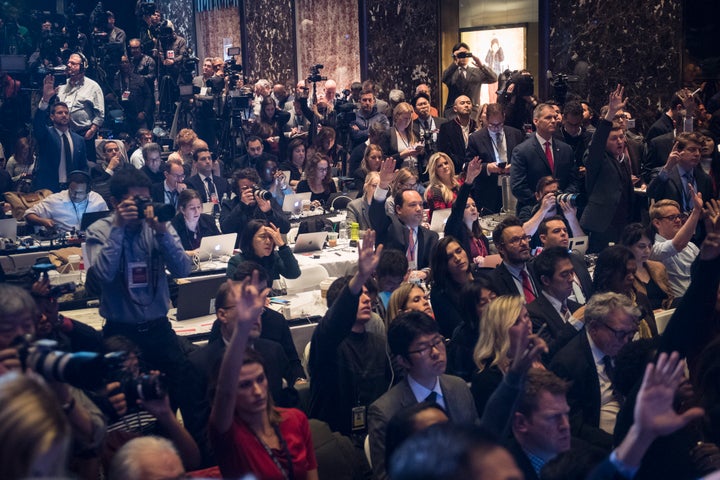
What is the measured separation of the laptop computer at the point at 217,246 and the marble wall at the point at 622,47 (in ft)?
18.2

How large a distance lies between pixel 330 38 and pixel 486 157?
25.3ft

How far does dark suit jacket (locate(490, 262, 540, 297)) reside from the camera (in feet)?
18.1

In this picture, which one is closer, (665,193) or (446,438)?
(446,438)

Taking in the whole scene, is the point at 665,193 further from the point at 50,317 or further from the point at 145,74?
the point at 145,74

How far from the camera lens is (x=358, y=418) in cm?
428

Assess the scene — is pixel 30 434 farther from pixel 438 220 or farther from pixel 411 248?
pixel 438 220

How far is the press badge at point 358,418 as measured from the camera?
4.29 meters

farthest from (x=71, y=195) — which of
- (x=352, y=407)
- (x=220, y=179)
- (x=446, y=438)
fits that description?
(x=446, y=438)

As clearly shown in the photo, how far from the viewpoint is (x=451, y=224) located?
6535 mm

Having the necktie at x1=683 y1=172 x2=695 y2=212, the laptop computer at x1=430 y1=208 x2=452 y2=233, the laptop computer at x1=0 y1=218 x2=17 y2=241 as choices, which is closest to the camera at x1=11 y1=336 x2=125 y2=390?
the laptop computer at x1=430 y1=208 x2=452 y2=233

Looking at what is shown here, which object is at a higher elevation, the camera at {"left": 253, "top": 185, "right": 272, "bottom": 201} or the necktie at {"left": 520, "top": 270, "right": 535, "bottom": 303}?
the camera at {"left": 253, "top": 185, "right": 272, "bottom": 201}

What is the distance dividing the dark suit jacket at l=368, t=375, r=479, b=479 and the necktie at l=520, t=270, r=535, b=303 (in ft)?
5.86

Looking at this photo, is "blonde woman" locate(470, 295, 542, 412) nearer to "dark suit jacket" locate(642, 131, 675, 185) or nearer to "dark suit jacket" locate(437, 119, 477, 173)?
"dark suit jacket" locate(642, 131, 675, 185)

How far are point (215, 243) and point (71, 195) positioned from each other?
5.88 feet
